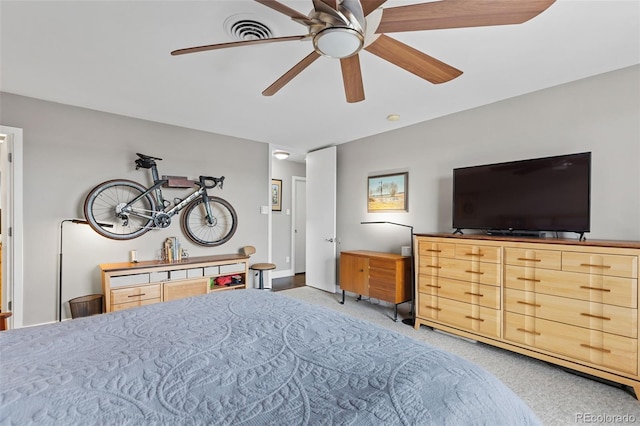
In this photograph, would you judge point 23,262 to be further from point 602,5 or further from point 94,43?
point 602,5

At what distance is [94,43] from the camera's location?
213 centimetres

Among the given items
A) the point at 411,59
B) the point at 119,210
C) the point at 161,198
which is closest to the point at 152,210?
the point at 161,198

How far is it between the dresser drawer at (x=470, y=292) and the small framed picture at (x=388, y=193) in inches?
49.0

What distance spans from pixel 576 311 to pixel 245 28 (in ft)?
10.5

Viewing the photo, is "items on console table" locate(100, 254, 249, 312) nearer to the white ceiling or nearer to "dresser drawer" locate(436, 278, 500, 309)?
the white ceiling

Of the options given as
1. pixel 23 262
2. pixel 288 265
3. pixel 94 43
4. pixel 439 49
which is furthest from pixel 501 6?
pixel 288 265

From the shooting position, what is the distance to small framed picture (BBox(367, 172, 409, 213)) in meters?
4.02

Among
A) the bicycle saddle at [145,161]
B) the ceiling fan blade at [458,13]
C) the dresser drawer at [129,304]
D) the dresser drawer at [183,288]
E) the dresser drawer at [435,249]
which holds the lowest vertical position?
the dresser drawer at [129,304]

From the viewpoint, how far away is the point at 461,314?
9.67ft

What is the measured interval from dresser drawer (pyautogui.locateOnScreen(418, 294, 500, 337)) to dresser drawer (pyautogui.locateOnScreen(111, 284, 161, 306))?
304 centimetres

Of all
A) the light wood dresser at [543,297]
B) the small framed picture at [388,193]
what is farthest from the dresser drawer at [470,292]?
the small framed picture at [388,193]

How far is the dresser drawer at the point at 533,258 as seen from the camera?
2381 millimetres

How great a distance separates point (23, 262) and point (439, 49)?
4422 millimetres

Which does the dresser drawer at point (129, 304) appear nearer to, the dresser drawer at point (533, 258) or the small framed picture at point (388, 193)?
the small framed picture at point (388, 193)
